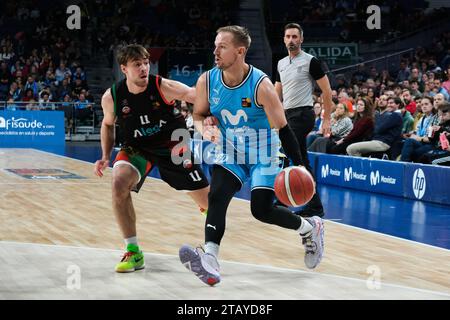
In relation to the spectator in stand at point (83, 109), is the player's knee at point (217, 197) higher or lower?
lower

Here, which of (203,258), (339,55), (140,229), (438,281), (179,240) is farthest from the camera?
(339,55)

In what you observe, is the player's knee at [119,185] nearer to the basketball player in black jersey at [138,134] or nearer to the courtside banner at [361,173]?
the basketball player in black jersey at [138,134]

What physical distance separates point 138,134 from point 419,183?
5950 mm

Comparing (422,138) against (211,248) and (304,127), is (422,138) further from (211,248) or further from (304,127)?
(211,248)

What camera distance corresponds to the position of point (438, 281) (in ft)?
18.3

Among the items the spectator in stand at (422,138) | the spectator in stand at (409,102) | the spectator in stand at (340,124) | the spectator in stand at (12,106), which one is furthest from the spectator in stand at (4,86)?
the spectator in stand at (422,138)

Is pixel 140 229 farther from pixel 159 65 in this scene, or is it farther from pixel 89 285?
pixel 159 65

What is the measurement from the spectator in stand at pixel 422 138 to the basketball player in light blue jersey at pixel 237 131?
6.46m

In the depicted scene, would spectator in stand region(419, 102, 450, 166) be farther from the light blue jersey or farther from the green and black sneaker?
the green and black sneaker

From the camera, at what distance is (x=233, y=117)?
5.49 m

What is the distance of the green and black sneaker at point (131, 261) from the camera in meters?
5.67

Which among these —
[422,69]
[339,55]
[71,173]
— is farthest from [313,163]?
[339,55]

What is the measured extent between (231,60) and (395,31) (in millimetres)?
23023

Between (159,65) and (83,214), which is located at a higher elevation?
(159,65)
